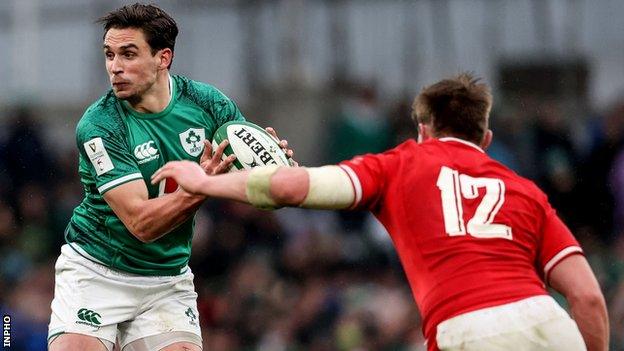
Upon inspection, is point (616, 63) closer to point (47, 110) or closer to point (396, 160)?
point (47, 110)

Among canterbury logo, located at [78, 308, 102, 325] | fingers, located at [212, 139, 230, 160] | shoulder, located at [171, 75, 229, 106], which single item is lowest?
canterbury logo, located at [78, 308, 102, 325]

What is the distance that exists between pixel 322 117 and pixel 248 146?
7795mm

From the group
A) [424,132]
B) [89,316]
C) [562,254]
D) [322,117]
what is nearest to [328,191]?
[424,132]

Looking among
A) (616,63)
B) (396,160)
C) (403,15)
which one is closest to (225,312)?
(403,15)

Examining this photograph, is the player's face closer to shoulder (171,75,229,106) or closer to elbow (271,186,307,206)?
shoulder (171,75,229,106)

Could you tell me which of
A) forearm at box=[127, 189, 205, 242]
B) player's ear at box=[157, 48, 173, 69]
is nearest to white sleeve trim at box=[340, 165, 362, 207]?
forearm at box=[127, 189, 205, 242]

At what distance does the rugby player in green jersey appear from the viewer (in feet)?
21.0

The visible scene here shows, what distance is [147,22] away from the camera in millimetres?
6648

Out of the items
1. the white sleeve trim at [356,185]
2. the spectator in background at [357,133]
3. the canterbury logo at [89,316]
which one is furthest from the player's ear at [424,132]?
the spectator in background at [357,133]

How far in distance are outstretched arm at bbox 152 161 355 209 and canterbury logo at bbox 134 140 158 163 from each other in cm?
135

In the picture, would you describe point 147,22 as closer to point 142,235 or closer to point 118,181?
point 118,181

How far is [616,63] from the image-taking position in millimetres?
14242

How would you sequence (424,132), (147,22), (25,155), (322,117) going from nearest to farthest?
(424,132) → (147,22) → (25,155) → (322,117)

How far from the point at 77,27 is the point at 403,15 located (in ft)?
13.7
